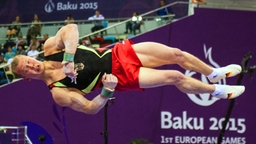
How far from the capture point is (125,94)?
7219mm

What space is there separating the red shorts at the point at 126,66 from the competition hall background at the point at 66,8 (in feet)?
19.1

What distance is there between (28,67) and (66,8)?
7.53 meters

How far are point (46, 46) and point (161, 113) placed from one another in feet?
11.5

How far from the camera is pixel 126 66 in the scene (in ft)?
13.1

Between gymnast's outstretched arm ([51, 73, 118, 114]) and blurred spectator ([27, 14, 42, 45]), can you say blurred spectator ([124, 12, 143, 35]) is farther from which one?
gymnast's outstretched arm ([51, 73, 118, 114])

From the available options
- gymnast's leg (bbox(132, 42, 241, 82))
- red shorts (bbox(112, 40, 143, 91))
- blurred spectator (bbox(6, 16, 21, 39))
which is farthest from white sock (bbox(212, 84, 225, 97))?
blurred spectator (bbox(6, 16, 21, 39))

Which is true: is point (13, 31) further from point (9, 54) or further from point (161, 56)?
point (161, 56)

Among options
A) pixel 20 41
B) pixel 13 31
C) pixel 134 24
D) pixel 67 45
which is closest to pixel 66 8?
pixel 13 31

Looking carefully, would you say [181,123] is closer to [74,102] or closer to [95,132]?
[95,132]

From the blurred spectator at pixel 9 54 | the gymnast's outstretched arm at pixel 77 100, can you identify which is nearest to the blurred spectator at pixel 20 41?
the blurred spectator at pixel 9 54

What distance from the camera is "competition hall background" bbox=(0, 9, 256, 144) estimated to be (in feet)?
23.4

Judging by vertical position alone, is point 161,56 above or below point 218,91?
above

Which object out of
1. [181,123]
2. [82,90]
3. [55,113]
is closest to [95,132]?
[55,113]

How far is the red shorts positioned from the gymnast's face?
0.67m
